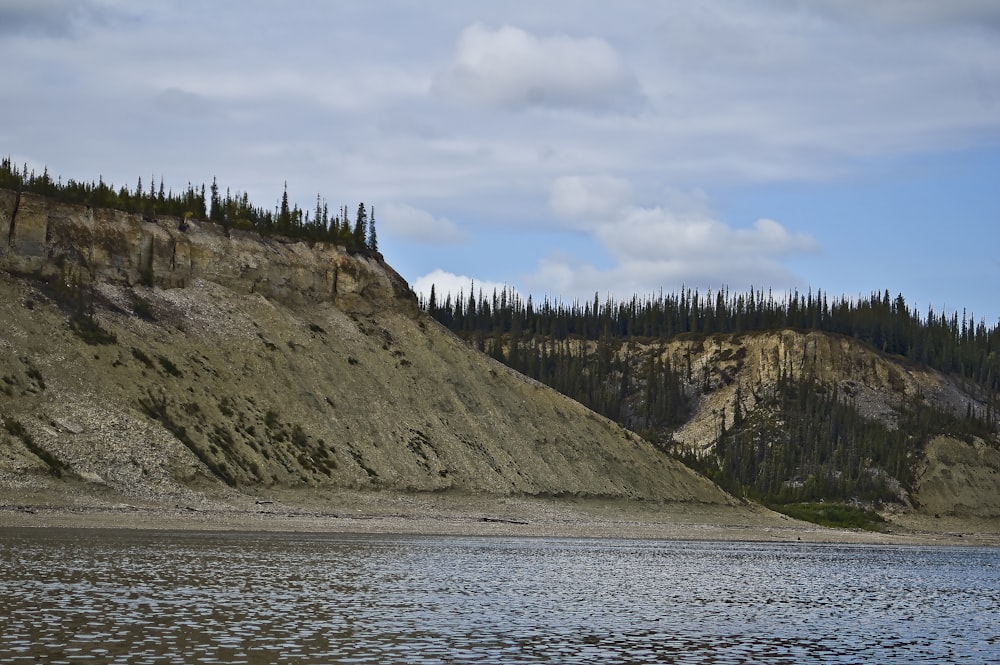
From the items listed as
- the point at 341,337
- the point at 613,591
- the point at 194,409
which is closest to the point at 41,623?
the point at 613,591

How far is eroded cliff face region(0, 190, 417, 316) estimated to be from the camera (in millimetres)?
92688

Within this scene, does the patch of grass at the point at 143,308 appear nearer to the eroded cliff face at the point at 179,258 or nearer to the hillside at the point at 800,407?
the eroded cliff face at the point at 179,258

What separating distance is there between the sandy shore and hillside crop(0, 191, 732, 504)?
121 cm

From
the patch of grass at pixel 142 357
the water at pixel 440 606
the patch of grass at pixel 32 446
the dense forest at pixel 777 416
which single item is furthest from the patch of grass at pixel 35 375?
the dense forest at pixel 777 416

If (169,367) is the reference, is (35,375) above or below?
below

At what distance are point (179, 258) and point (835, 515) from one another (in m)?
74.3

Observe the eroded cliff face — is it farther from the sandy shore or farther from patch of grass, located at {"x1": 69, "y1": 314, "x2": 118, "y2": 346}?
the sandy shore

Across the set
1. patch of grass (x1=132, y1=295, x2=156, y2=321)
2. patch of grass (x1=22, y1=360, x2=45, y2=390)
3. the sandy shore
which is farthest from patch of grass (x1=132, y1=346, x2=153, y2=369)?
the sandy shore

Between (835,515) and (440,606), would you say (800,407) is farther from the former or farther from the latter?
(440,606)

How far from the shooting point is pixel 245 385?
90.3 m

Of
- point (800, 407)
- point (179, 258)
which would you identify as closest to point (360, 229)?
point (179, 258)

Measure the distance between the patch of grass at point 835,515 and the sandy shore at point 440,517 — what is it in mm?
9787

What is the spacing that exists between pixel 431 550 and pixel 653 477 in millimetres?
46469

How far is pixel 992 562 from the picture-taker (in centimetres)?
8500
